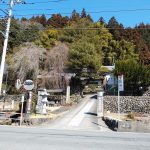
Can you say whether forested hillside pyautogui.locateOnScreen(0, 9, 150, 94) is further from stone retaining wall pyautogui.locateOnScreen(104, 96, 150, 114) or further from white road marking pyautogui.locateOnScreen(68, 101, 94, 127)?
white road marking pyautogui.locateOnScreen(68, 101, 94, 127)

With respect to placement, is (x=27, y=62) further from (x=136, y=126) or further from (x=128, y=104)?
(x=136, y=126)

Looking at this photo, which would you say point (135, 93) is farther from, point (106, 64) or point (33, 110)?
point (106, 64)

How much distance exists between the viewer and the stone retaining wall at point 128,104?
33.0 meters

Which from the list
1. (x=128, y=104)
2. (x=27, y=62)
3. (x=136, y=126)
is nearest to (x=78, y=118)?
(x=136, y=126)

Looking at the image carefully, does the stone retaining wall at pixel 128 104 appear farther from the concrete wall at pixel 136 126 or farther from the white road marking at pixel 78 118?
the concrete wall at pixel 136 126

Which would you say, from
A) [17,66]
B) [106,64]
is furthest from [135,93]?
[106,64]

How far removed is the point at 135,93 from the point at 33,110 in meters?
16.6

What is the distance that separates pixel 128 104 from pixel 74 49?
13791mm

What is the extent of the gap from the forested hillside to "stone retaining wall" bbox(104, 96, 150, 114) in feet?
15.4

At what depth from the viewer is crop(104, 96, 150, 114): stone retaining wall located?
1298 inches

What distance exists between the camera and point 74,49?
145ft

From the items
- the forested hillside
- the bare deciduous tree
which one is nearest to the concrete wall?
the forested hillside

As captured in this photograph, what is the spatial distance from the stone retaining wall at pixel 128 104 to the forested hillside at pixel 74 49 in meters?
4.68

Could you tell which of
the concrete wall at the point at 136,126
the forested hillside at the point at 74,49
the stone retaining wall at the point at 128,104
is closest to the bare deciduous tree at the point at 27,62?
the forested hillside at the point at 74,49
